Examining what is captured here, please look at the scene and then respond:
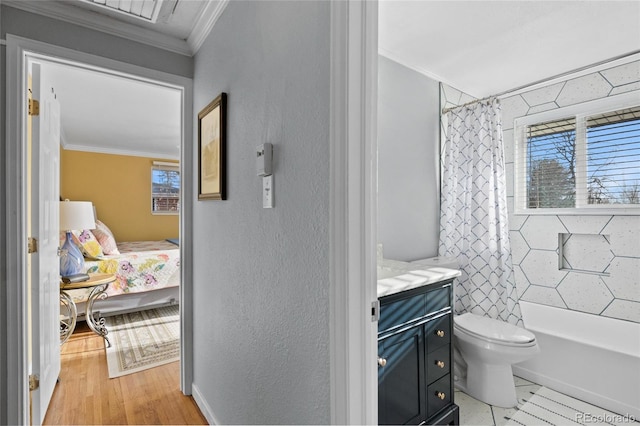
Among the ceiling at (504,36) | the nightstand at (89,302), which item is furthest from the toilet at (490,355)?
the nightstand at (89,302)

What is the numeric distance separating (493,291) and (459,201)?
0.76 meters

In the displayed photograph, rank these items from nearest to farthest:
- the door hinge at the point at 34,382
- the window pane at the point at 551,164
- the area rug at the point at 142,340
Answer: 1. the door hinge at the point at 34,382
2. the area rug at the point at 142,340
3. the window pane at the point at 551,164

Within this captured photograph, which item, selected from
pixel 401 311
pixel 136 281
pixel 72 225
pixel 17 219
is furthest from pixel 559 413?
pixel 136 281

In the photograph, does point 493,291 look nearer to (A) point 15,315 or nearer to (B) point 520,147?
(B) point 520,147

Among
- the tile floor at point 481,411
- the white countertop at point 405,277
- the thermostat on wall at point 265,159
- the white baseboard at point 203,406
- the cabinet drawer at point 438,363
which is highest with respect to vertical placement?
the thermostat on wall at point 265,159

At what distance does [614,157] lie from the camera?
A: 256 cm

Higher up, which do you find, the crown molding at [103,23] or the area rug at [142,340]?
the crown molding at [103,23]

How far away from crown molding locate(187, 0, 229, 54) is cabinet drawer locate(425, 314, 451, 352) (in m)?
1.96

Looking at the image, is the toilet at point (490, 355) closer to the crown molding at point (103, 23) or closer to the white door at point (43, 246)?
the white door at point (43, 246)

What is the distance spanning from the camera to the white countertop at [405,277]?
1406 mm

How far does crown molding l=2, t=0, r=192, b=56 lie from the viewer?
5.53 feet

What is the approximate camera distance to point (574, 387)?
2.23 m

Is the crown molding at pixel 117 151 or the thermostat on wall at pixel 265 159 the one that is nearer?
the thermostat on wall at pixel 265 159

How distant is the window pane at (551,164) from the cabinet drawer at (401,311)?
206 centimetres
